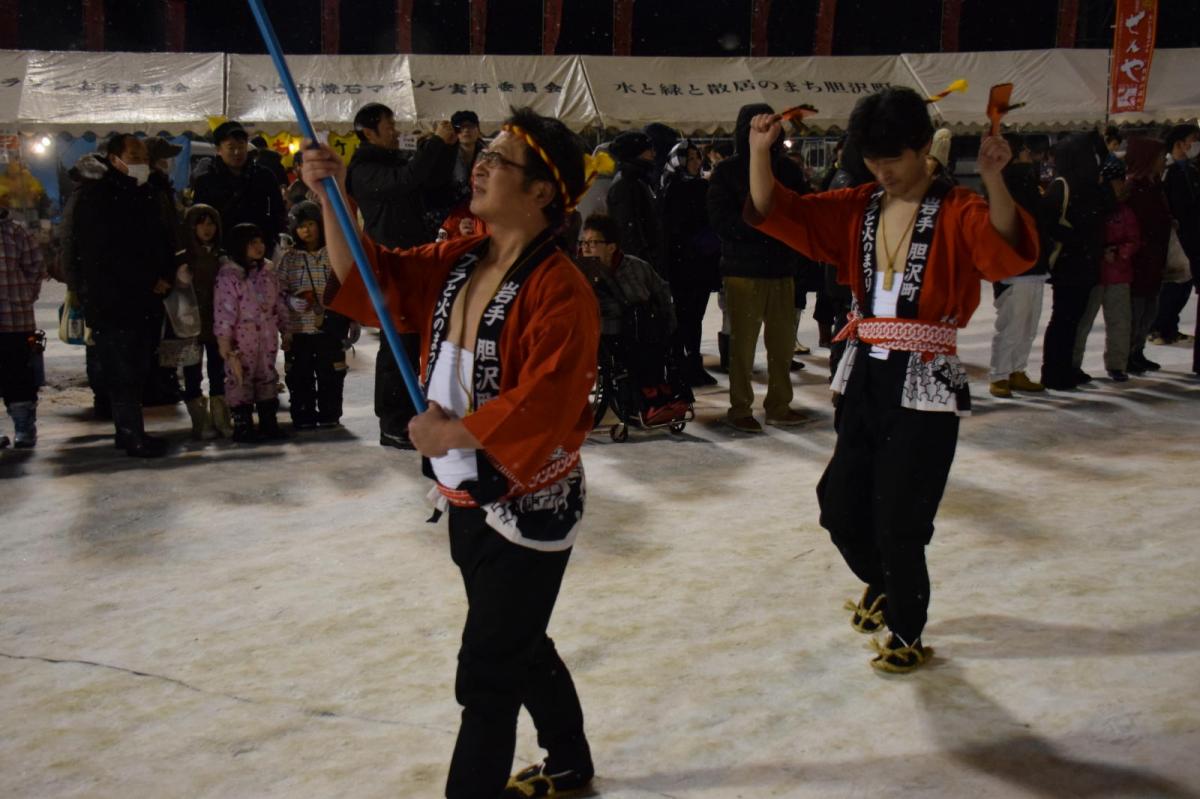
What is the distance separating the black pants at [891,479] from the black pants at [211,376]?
4.67m

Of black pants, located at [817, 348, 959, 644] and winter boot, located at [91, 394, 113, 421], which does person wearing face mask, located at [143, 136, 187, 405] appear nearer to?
winter boot, located at [91, 394, 113, 421]

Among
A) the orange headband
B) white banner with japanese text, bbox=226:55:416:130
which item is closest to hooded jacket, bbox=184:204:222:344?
the orange headband

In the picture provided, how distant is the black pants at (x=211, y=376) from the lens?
7230mm

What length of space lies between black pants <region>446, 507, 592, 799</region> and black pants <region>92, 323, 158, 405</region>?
4.64 metres

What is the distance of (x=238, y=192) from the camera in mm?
7648

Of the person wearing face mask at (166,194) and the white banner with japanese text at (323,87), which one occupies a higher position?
the white banner with japanese text at (323,87)

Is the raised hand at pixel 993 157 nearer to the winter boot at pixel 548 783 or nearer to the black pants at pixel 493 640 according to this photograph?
the black pants at pixel 493 640

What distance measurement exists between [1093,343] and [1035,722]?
8.13 metres

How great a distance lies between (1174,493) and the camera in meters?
5.72

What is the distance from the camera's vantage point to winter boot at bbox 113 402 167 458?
6730mm

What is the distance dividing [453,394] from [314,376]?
5.16 m

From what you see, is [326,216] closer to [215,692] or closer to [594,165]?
[594,165]

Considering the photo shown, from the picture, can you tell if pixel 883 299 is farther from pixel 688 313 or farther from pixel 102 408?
pixel 102 408

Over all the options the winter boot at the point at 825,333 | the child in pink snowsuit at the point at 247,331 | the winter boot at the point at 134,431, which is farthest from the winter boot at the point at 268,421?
the winter boot at the point at 825,333
